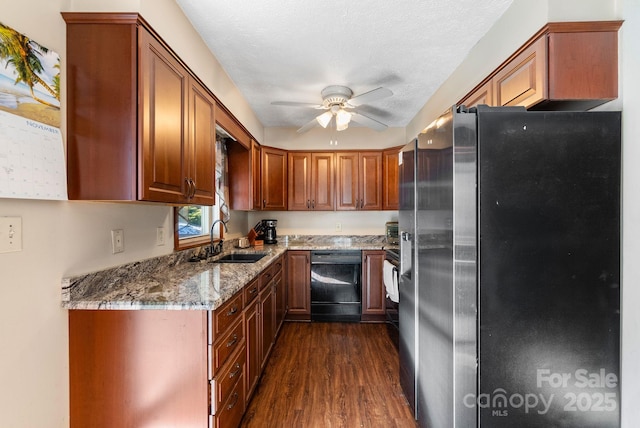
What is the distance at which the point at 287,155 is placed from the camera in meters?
3.64

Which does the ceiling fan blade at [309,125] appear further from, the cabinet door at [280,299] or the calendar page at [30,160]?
the calendar page at [30,160]

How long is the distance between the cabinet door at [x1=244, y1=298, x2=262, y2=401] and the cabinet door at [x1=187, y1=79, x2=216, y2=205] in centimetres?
74

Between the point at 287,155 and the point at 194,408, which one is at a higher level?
the point at 287,155

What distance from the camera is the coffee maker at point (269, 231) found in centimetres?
362

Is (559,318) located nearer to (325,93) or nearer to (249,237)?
(325,93)

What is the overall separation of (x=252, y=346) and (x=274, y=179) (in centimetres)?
216

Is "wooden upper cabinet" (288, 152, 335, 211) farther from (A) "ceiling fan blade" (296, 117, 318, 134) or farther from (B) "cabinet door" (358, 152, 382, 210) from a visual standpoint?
(A) "ceiling fan blade" (296, 117, 318, 134)

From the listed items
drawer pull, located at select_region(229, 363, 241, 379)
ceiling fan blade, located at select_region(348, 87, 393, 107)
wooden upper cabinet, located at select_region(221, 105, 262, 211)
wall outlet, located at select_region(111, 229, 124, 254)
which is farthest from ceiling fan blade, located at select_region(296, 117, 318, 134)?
drawer pull, located at select_region(229, 363, 241, 379)

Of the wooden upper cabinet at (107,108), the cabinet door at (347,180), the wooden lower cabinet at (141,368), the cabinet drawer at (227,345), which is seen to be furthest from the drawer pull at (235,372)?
the cabinet door at (347,180)

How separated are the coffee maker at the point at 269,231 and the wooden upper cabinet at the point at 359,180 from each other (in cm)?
93

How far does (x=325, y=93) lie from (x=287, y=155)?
1254 millimetres

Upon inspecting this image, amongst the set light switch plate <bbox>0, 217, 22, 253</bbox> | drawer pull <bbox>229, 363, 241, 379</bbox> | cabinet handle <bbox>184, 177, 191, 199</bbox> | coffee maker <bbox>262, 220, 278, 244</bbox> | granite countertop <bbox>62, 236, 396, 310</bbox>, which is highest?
cabinet handle <bbox>184, 177, 191, 199</bbox>

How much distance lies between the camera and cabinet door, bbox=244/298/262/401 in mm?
1747

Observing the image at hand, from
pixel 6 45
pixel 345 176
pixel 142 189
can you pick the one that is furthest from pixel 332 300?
pixel 6 45
